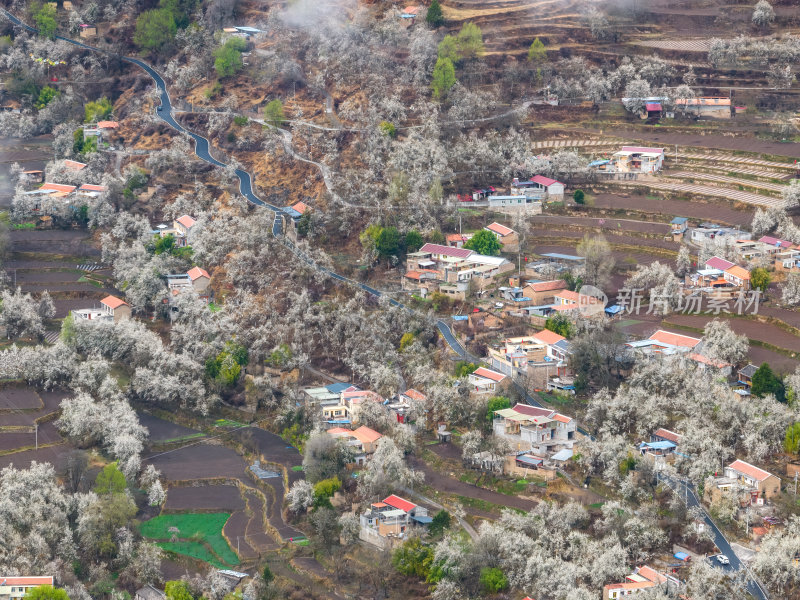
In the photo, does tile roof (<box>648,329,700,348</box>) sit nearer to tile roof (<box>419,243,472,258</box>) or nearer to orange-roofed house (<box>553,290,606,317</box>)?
orange-roofed house (<box>553,290,606,317</box>)

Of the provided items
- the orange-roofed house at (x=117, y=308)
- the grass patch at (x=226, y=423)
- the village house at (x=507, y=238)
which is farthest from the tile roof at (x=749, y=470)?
the orange-roofed house at (x=117, y=308)

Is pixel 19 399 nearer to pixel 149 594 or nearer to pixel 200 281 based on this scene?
pixel 200 281

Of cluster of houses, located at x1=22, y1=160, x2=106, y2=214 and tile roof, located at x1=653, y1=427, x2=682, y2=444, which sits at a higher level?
cluster of houses, located at x1=22, y1=160, x2=106, y2=214

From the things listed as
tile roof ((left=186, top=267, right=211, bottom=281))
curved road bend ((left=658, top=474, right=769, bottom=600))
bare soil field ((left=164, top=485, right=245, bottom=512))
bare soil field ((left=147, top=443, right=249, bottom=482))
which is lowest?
bare soil field ((left=164, top=485, right=245, bottom=512))

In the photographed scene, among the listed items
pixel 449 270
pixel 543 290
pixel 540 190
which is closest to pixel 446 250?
pixel 449 270

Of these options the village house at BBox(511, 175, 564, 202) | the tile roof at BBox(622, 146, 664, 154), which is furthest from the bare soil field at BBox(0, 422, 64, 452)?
the tile roof at BBox(622, 146, 664, 154)

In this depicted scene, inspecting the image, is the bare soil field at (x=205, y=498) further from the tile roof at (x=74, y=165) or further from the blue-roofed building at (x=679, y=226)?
the tile roof at (x=74, y=165)
